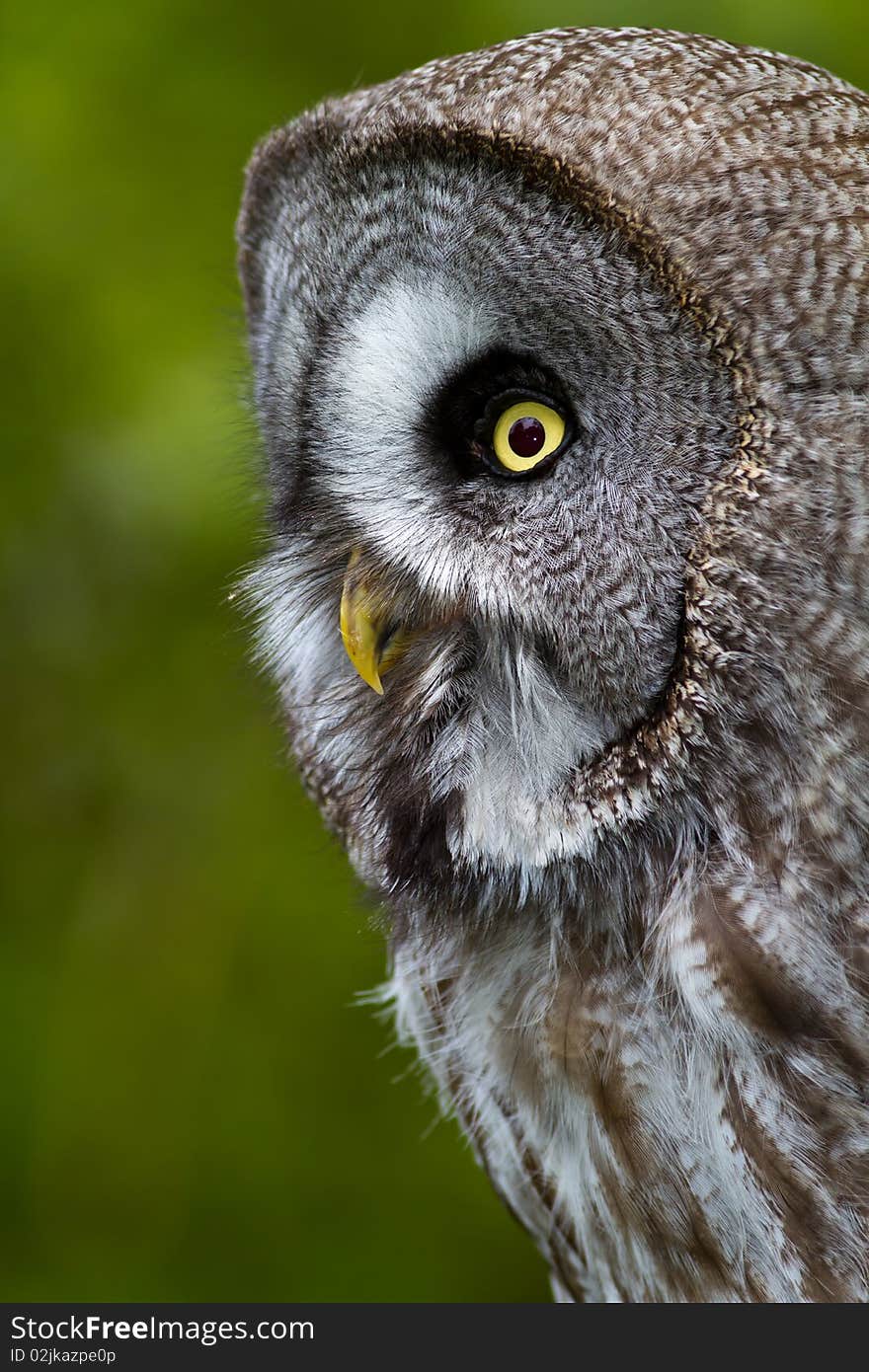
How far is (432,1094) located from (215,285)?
1.01 metres

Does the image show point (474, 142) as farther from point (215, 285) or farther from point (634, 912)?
point (215, 285)

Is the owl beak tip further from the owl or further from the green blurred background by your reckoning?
the green blurred background

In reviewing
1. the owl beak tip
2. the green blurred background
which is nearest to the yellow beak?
the owl beak tip

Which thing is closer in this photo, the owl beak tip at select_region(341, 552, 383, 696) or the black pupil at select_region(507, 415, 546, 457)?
the black pupil at select_region(507, 415, 546, 457)

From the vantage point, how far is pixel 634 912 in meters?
1.17

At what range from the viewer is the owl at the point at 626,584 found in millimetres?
1029

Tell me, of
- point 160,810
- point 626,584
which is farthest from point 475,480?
point 160,810

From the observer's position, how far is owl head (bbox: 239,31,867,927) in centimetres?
104

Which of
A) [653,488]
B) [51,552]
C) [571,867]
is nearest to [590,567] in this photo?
[653,488]

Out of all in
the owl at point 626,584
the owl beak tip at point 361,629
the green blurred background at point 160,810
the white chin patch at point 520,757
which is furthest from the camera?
the green blurred background at point 160,810

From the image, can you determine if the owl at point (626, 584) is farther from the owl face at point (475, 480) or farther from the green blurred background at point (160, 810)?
the green blurred background at point (160, 810)

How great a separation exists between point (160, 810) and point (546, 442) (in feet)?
3.50

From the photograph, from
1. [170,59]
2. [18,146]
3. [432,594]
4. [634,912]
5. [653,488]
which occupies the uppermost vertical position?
[170,59]

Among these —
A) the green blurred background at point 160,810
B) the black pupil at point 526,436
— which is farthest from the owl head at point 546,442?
the green blurred background at point 160,810
